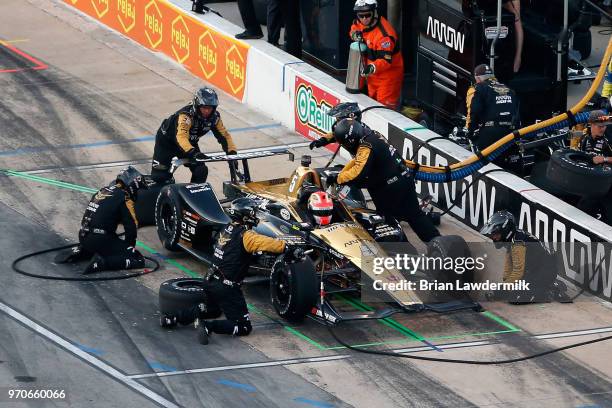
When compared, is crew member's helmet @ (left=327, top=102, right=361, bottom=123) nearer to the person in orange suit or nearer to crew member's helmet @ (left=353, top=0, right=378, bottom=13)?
the person in orange suit

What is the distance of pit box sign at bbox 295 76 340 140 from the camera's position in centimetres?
2241

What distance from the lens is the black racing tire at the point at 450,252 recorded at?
16.6 meters

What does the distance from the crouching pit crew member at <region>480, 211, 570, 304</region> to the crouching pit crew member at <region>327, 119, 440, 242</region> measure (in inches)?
53.4

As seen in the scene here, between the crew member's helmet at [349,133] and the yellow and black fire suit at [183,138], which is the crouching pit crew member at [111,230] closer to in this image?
the yellow and black fire suit at [183,138]

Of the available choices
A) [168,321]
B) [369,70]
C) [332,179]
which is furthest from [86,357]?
[369,70]

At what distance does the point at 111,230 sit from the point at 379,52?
6.49 m

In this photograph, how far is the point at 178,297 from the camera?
1598 centimetres

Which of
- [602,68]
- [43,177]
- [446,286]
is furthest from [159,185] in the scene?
[602,68]

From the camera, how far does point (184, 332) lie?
16.0 meters

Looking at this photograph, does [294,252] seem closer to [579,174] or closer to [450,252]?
[450,252]

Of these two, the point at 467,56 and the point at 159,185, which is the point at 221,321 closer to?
the point at 159,185

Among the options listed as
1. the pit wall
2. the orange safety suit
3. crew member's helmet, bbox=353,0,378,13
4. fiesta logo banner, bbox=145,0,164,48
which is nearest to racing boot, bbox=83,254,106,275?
the pit wall

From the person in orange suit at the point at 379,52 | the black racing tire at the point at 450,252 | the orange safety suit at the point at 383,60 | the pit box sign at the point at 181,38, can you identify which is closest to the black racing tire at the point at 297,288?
the black racing tire at the point at 450,252

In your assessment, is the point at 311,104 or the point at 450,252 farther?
the point at 311,104
